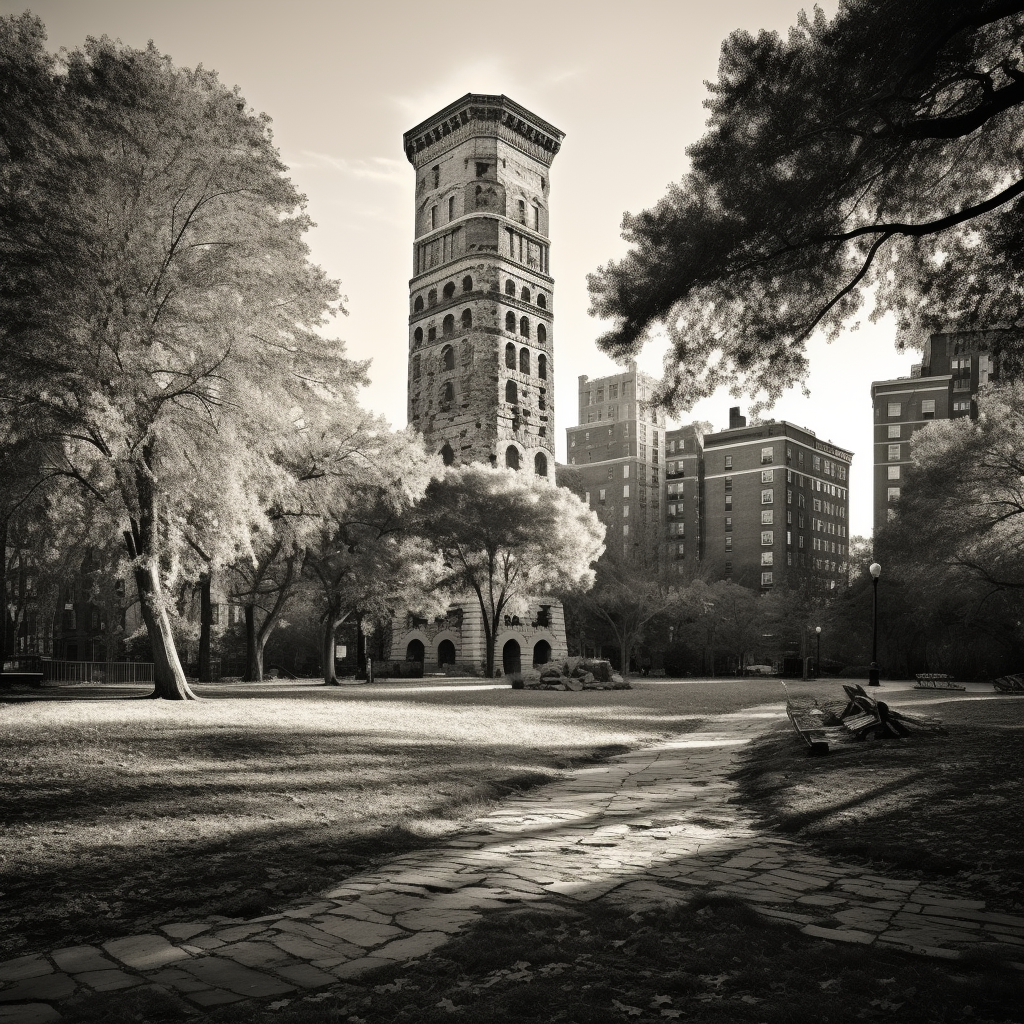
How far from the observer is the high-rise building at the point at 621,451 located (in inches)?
4294

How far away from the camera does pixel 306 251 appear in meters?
18.4

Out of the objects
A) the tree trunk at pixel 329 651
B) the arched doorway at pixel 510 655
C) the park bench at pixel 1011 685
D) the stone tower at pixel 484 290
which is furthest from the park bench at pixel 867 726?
the stone tower at pixel 484 290

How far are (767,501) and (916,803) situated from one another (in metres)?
96.7

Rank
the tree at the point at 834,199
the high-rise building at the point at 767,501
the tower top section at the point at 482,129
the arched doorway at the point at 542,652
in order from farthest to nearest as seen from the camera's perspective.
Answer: the high-rise building at the point at 767,501
the tower top section at the point at 482,129
the arched doorway at the point at 542,652
the tree at the point at 834,199

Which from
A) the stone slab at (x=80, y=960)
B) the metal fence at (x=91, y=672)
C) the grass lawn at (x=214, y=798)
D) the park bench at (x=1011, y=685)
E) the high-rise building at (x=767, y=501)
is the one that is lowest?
the metal fence at (x=91, y=672)

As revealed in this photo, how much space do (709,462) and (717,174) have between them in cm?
10183

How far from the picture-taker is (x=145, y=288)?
15.7 meters

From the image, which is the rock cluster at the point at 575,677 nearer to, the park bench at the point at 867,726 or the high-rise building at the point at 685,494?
the park bench at the point at 867,726

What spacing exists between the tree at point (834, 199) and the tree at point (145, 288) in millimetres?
9080

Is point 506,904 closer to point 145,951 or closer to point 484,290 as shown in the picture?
point 145,951

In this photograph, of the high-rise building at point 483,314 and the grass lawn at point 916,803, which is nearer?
the grass lawn at point 916,803

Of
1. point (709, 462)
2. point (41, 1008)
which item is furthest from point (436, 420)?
point (41, 1008)

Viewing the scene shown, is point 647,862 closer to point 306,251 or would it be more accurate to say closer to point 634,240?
point 634,240

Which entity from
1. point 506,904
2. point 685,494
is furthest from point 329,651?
point 685,494
